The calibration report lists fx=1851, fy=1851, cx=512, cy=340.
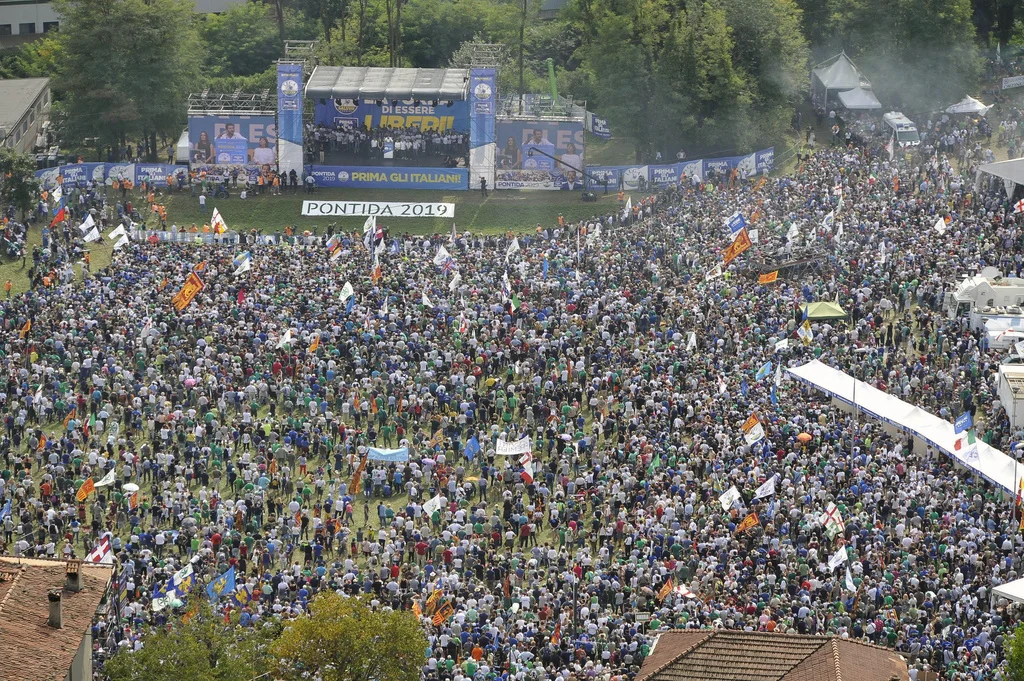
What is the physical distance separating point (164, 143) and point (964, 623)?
5265cm

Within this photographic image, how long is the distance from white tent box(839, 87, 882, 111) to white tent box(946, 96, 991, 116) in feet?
10.8

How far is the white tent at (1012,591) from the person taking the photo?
40344 millimetres

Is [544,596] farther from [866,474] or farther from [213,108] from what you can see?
[213,108]

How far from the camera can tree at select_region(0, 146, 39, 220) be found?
7250 cm

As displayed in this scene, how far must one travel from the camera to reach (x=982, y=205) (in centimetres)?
6794

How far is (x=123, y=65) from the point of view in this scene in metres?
79.2

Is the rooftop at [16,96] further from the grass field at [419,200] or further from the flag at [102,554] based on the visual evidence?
the flag at [102,554]

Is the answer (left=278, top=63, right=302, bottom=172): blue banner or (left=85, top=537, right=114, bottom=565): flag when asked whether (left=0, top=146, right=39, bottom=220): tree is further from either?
(left=85, top=537, right=114, bottom=565): flag

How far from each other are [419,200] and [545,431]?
25.9m

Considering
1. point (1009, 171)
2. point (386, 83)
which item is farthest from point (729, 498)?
point (386, 83)

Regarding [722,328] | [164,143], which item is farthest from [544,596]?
[164,143]

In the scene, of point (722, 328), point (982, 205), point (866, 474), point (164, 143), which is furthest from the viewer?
point (164, 143)

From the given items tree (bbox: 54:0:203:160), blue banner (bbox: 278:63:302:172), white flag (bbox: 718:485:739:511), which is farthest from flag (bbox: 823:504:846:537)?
tree (bbox: 54:0:203:160)

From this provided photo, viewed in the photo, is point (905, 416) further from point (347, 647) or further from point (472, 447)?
point (347, 647)
